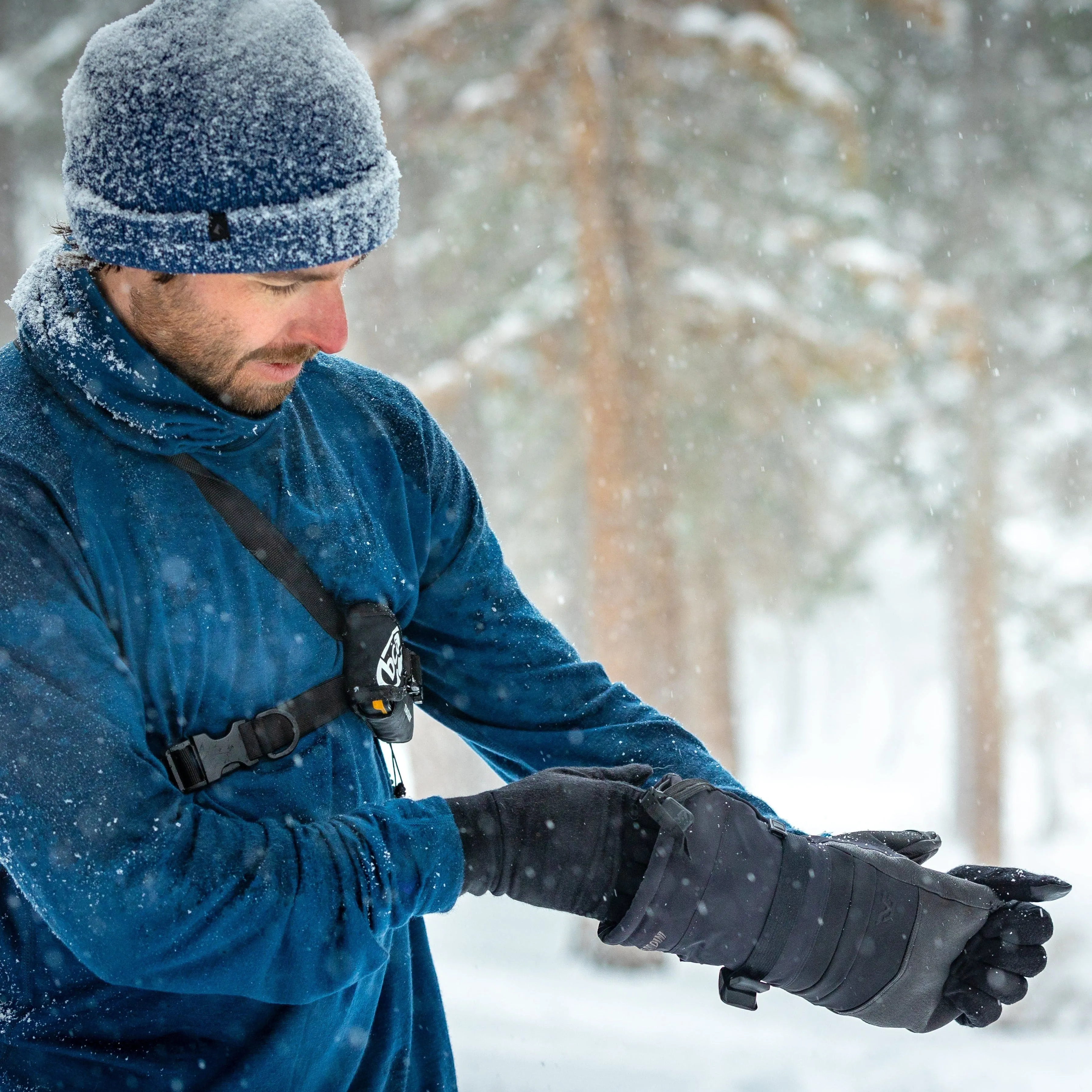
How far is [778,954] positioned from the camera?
1.68m

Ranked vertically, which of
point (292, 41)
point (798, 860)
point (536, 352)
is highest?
point (536, 352)

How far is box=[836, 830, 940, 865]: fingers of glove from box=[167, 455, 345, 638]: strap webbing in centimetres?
94

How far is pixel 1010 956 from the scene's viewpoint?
175 cm

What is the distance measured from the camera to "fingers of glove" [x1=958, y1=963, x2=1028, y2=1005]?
5.70ft

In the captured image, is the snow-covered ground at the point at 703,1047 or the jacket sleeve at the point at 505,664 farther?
the snow-covered ground at the point at 703,1047

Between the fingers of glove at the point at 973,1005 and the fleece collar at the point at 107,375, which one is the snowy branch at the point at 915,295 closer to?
the fingers of glove at the point at 973,1005

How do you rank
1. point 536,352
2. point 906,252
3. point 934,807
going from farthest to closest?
point 934,807 < point 906,252 < point 536,352

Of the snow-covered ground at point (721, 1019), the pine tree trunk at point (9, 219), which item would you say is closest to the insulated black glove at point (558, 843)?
the snow-covered ground at point (721, 1019)

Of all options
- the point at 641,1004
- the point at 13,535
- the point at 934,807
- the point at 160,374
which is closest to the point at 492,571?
the point at 160,374

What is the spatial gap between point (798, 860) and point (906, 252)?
12605mm

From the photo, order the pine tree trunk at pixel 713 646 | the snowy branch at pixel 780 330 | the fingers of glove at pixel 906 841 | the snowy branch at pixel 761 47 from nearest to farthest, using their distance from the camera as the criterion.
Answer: the fingers of glove at pixel 906 841
the snowy branch at pixel 761 47
the snowy branch at pixel 780 330
the pine tree trunk at pixel 713 646

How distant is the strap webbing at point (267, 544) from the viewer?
1646 millimetres

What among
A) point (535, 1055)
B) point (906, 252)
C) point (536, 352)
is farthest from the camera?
point (906, 252)

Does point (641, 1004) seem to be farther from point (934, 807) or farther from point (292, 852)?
point (934, 807)
